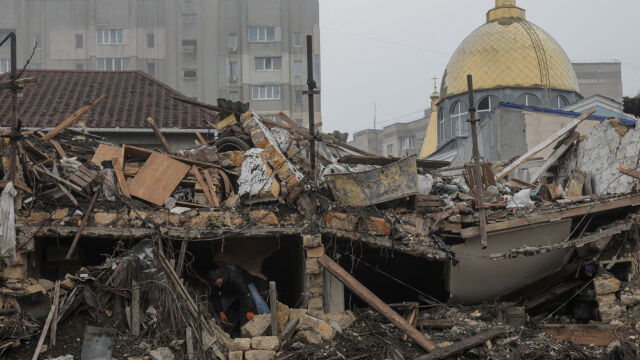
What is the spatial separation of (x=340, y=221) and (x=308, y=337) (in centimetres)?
221

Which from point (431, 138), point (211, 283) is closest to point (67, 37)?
point (431, 138)

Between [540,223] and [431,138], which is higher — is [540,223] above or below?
below

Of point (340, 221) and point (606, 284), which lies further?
point (606, 284)

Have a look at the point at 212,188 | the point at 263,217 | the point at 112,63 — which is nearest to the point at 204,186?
the point at 212,188

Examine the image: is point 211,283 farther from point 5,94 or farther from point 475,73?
point 475,73

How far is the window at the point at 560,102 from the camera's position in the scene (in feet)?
89.1

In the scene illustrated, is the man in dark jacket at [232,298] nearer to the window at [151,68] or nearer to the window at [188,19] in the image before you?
the window at [151,68]

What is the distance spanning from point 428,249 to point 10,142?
7.16 meters

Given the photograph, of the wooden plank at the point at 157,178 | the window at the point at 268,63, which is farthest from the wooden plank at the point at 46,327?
the window at the point at 268,63

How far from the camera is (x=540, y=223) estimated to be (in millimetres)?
12938

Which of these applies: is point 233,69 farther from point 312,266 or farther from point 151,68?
point 312,266

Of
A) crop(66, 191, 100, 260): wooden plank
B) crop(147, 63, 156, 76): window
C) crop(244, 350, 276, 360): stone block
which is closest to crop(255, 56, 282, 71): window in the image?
crop(147, 63, 156, 76): window

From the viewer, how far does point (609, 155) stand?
14789 millimetres

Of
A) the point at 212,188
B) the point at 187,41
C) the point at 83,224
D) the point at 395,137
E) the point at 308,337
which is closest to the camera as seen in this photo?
the point at 308,337
